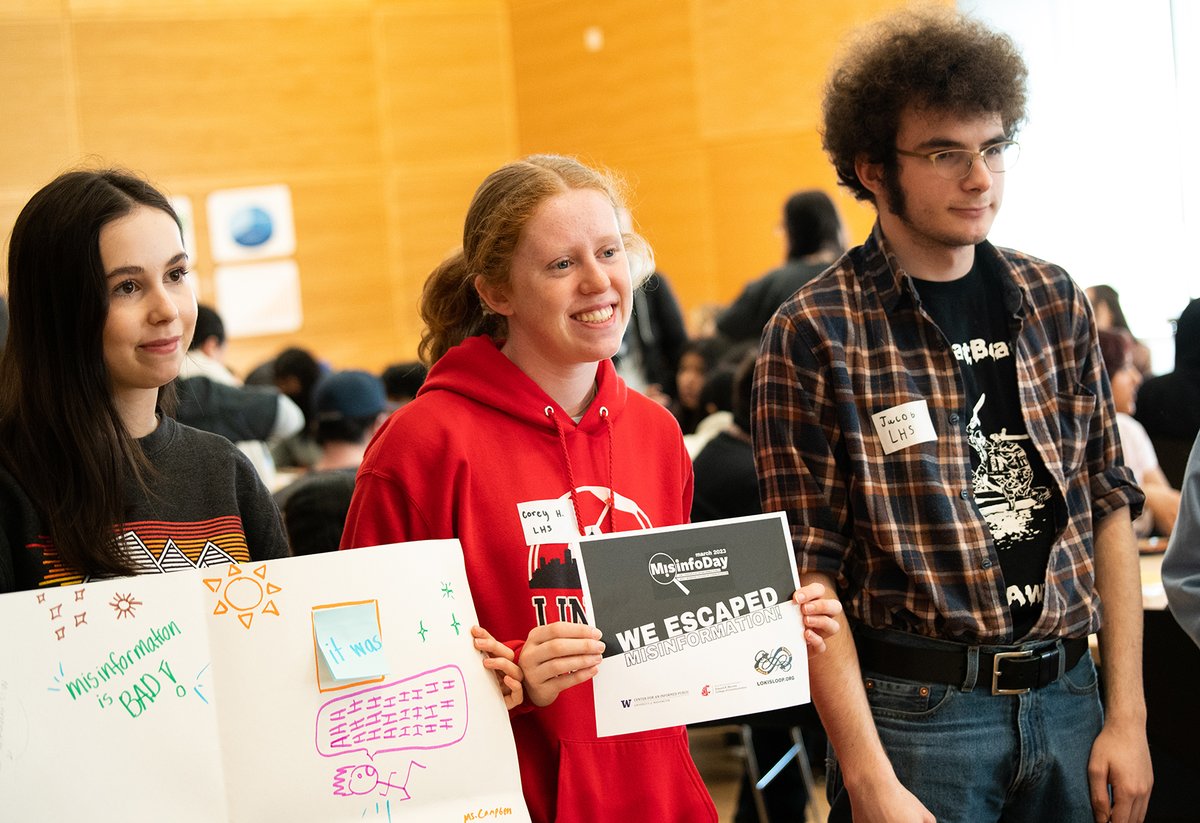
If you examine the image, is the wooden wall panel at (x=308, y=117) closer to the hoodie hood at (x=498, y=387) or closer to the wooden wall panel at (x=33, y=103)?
the wooden wall panel at (x=33, y=103)

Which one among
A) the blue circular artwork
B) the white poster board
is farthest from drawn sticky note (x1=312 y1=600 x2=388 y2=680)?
the blue circular artwork

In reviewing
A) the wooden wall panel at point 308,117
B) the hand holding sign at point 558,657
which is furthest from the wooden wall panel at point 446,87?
the hand holding sign at point 558,657

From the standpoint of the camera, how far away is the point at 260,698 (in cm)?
159

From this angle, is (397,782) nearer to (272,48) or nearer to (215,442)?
(215,442)

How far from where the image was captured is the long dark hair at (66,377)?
165 centimetres

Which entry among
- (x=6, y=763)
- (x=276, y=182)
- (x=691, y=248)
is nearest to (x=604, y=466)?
(x=6, y=763)

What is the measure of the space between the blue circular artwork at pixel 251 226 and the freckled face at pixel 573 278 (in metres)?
8.69

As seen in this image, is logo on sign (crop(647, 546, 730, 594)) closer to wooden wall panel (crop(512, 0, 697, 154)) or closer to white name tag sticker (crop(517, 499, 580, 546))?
white name tag sticker (crop(517, 499, 580, 546))

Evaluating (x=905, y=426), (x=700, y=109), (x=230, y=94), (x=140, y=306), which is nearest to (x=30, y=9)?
(x=230, y=94)

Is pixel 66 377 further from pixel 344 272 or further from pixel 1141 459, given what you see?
pixel 344 272

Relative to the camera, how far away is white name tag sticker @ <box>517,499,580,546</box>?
1.85 meters

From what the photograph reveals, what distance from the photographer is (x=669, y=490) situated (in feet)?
6.72

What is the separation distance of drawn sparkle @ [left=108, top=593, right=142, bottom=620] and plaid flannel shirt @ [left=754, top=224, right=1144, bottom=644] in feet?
3.53

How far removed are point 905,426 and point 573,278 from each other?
651 mm
